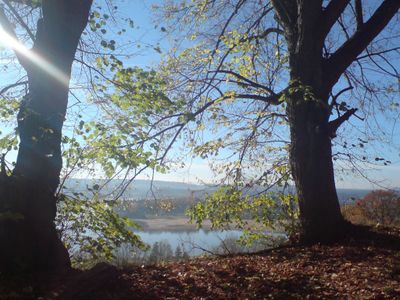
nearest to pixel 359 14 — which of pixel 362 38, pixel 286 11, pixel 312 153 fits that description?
pixel 362 38

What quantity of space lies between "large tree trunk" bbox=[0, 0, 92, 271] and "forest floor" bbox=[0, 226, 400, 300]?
539mm

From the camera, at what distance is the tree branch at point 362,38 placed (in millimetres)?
7543

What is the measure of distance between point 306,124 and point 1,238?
210 inches

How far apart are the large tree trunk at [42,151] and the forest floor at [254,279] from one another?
1.77ft

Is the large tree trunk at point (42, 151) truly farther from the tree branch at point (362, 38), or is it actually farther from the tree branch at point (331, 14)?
the tree branch at point (362, 38)

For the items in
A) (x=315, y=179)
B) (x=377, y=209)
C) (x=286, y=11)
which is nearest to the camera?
(x=315, y=179)

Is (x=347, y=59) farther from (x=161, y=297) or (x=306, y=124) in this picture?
(x=161, y=297)

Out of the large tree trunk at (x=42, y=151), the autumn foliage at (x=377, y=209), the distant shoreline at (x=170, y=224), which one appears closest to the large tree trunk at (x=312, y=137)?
the distant shoreline at (x=170, y=224)

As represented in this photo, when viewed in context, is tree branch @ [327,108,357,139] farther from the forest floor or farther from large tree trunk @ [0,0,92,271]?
large tree trunk @ [0,0,92,271]

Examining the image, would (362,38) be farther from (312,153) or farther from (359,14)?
(312,153)

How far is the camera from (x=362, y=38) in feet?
24.9

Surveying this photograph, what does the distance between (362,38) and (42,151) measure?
6.08m

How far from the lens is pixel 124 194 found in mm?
7152

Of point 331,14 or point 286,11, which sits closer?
point 331,14
